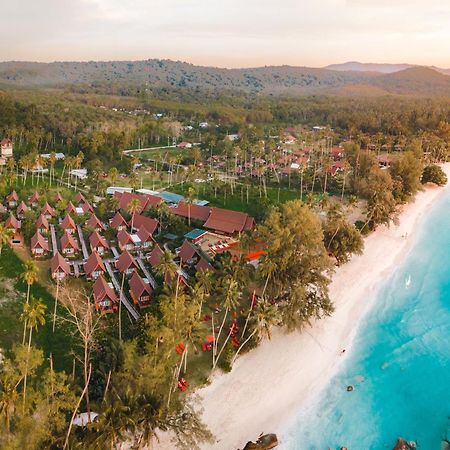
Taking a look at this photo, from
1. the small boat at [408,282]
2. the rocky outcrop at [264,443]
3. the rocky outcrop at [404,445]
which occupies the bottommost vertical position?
the rocky outcrop at [404,445]

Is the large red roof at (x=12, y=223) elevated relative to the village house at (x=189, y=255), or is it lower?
elevated

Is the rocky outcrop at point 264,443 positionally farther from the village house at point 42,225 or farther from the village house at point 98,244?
the village house at point 42,225

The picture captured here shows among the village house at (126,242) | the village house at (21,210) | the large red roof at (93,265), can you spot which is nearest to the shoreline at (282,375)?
the large red roof at (93,265)

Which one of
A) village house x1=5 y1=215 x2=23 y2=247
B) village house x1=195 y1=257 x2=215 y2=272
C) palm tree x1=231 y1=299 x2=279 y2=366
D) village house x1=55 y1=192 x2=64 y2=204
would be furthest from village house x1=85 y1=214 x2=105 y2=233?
palm tree x1=231 y1=299 x2=279 y2=366

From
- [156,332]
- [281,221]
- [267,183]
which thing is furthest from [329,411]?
[267,183]

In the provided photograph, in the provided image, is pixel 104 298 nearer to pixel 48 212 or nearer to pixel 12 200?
pixel 48 212

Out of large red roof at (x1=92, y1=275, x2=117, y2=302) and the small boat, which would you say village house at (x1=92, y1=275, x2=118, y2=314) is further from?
the small boat
